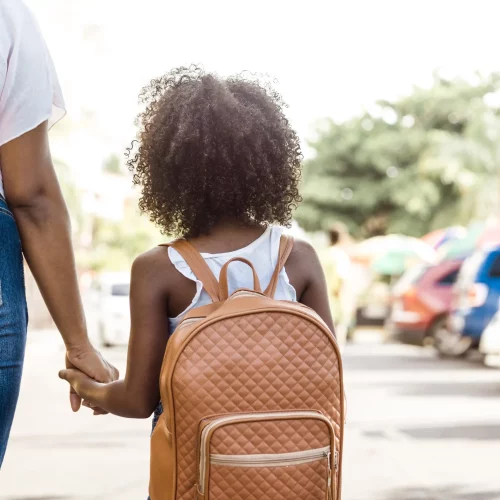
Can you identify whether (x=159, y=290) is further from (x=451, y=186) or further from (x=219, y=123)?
(x=451, y=186)

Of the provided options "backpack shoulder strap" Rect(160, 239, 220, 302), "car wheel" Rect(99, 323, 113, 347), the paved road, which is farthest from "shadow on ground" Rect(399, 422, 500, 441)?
"car wheel" Rect(99, 323, 113, 347)

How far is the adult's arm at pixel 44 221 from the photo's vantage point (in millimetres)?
2152

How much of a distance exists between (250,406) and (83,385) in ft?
2.07

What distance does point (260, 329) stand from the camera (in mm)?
2121

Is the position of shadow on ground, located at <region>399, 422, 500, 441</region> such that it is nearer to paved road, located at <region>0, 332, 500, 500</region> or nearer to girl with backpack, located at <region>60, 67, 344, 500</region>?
paved road, located at <region>0, 332, 500, 500</region>

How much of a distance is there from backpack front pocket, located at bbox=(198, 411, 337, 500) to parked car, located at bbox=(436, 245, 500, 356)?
40.6 ft

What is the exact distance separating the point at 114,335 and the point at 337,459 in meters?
16.3

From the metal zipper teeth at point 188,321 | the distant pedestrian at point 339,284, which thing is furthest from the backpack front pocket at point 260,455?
the distant pedestrian at point 339,284

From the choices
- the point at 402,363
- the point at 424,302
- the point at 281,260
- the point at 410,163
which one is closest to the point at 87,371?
the point at 281,260

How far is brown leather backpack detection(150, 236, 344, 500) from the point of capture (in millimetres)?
2086

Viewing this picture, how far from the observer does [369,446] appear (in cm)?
720

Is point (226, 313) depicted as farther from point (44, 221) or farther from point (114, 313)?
point (114, 313)

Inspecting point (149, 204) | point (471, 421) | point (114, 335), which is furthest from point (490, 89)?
point (149, 204)

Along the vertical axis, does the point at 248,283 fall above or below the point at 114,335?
above
